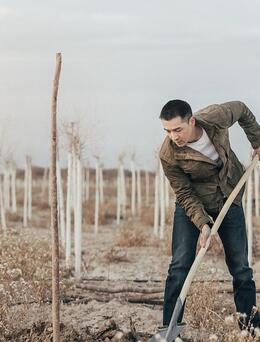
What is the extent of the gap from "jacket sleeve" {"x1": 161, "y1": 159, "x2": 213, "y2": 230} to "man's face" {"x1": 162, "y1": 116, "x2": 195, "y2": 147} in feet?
0.91

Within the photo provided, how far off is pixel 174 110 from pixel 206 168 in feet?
1.86

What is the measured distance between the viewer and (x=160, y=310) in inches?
239

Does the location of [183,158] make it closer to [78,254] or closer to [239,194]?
[239,194]

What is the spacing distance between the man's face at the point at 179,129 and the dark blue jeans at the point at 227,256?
1.88ft

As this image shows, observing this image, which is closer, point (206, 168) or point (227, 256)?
point (206, 168)

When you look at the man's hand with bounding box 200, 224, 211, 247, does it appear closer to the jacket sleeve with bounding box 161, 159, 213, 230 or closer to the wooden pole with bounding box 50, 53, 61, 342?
the jacket sleeve with bounding box 161, 159, 213, 230

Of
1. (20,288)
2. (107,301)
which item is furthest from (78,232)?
(107,301)

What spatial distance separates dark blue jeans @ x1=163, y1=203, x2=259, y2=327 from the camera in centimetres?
456

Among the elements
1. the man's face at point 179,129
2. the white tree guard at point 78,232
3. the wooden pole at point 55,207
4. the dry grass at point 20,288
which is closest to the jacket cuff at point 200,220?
the man's face at point 179,129

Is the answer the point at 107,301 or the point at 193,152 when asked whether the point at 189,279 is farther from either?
the point at 107,301

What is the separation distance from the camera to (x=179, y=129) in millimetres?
4156

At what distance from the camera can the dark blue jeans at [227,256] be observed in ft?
15.0

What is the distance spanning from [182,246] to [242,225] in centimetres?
44

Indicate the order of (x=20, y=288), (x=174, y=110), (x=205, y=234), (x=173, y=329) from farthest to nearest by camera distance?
(x=20, y=288) < (x=205, y=234) < (x=173, y=329) < (x=174, y=110)
